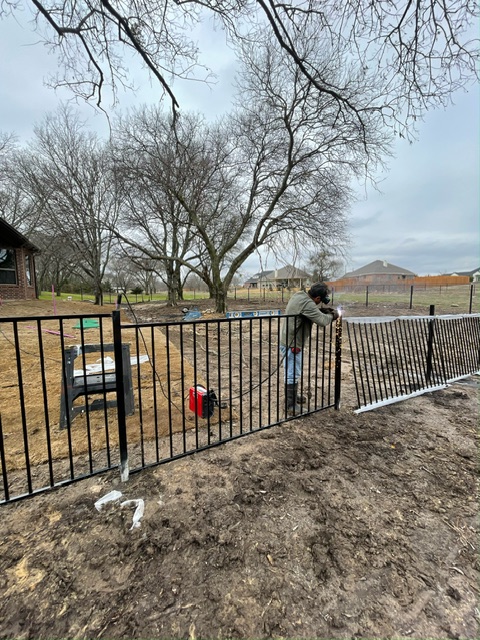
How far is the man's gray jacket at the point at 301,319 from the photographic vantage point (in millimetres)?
3238

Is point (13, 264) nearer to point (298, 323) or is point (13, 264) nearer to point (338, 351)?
point (298, 323)

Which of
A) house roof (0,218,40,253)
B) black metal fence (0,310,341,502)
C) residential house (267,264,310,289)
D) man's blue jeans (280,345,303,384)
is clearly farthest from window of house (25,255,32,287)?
man's blue jeans (280,345,303,384)

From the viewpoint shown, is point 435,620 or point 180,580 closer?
point 435,620

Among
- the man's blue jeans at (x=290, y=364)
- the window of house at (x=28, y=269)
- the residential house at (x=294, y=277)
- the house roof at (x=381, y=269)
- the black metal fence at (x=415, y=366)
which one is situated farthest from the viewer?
the house roof at (x=381, y=269)

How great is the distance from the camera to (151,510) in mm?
1888

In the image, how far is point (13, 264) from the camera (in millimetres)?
15844

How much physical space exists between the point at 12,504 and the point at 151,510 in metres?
0.98

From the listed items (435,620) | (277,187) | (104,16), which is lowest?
(435,620)

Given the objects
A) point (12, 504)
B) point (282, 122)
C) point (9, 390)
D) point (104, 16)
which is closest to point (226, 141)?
point (282, 122)

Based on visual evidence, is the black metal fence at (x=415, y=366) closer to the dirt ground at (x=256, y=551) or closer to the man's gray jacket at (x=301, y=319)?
the man's gray jacket at (x=301, y=319)

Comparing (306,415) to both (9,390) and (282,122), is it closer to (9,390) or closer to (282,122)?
(9,390)

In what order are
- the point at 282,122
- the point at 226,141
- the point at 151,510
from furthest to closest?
the point at 226,141, the point at 282,122, the point at 151,510

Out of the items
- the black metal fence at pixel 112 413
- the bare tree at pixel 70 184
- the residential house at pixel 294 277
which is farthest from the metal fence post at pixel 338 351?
the bare tree at pixel 70 184

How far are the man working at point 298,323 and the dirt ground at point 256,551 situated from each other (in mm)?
1043
